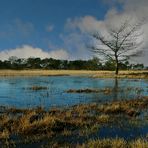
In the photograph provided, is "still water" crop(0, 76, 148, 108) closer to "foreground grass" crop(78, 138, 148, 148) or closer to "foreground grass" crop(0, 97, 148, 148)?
"foreground grass" crop(0, 97, 148, 148)

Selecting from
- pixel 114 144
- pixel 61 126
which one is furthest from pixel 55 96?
pixel 114 144

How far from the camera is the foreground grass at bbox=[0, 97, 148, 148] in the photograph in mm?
9391

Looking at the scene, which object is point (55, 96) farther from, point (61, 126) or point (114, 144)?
point (114, 144)

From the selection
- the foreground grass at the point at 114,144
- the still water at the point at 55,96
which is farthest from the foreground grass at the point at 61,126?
the still water at the point at 55,96

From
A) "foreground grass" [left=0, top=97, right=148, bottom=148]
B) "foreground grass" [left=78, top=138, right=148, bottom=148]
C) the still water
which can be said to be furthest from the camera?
the still water

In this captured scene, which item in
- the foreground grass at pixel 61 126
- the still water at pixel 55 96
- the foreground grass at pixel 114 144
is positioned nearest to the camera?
the foreground grass at pixel 114 144

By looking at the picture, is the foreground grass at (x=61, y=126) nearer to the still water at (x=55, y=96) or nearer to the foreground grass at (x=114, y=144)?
the foreground grass at (x=114, y=144)

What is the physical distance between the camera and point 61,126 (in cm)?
1175

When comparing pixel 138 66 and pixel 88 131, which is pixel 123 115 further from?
pixel 138 66

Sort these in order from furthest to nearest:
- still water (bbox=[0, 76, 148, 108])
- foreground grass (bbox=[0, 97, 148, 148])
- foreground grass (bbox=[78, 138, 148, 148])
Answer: still water (bbox=[0, 76, 148, 108]) < foreground grass (bbox=[0, 97, 148, 148]) < foreground grass (bbox=[78, 138, 148, 148])

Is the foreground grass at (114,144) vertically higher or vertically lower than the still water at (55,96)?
higher

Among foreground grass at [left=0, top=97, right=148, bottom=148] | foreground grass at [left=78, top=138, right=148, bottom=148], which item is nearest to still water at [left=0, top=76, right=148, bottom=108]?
foreground grass at [left=0, top=97, right=148, bottom=148]

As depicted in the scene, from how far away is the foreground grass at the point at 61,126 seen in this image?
9.39m

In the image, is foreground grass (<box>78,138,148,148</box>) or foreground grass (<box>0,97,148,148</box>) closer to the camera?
foreground grass (<box>78,138,148,148</box>)
